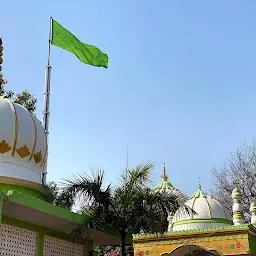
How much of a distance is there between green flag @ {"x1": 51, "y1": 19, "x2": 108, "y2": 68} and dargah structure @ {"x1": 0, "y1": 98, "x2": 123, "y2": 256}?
5427 mm

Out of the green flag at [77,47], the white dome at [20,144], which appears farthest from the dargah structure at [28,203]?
the green flag at [77,47]

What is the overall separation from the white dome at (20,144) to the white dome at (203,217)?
489 cm

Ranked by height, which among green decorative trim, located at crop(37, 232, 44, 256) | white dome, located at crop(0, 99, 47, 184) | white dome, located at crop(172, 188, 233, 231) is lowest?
green decorative trim, located at crop(37, 232, 44, 256)

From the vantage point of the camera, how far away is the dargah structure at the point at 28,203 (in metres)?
11.5

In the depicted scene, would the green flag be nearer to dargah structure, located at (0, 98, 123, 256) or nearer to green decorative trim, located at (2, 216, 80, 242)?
dargah structure, located at (0, 98, 123, 256)

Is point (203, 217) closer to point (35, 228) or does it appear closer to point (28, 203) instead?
point (35, 228)

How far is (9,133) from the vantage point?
13.1 m

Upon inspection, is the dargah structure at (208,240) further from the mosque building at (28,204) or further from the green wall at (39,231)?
the green wall at (39,231)

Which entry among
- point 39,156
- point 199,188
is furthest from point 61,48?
point 199,188

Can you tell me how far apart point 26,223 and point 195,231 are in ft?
14.2

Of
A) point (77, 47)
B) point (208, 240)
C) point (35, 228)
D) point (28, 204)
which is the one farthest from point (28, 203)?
point (77, 47)

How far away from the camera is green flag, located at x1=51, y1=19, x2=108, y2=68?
736 inches

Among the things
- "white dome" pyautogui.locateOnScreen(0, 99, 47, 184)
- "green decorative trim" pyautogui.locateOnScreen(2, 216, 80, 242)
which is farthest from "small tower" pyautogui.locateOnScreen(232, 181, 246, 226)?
"white dome" pyautogui.locateOnScreen(0, 99, 47, 184)

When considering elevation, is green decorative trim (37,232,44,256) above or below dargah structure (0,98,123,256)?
below
